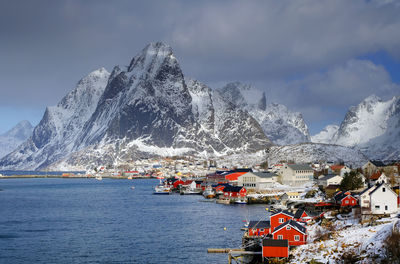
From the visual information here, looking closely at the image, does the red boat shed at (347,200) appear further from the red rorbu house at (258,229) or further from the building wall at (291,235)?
the building wall at (291,235)

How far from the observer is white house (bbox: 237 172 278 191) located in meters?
117

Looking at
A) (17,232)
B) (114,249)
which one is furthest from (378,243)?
(17,232)

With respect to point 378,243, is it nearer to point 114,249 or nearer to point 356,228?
point 356,228

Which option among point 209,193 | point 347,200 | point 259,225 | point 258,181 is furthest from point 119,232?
point 258,181

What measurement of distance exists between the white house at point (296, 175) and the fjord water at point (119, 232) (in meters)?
31.8

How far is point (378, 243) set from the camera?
39.8 m

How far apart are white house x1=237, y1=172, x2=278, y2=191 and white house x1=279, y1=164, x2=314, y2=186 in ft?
8.16

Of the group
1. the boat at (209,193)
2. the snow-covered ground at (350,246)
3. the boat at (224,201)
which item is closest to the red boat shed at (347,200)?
the snow-covered ground at (350,246)

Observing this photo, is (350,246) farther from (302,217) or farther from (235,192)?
(235,192)

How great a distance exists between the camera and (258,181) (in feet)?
385

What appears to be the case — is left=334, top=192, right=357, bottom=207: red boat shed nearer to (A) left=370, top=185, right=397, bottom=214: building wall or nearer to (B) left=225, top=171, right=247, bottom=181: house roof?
(A) left=370, top=185, right=397, bottom=214: building wall

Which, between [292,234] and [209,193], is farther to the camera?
[209,193]

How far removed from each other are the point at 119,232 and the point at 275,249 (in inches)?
979

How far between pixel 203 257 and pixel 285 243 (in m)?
8.06
